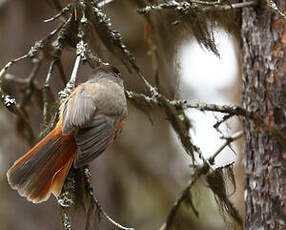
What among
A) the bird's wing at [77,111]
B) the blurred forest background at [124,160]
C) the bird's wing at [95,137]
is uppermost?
the bird's wing at [77,111]

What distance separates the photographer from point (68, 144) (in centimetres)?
353

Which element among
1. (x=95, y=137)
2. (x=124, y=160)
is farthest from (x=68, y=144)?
(x=124, y=160)

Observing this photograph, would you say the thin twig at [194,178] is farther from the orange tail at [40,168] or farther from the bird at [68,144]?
the orange tail at [40,168]

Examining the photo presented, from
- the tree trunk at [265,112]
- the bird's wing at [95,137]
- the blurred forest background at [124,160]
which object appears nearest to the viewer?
the bird's wing at [95,137]

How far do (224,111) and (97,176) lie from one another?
13.4 feet

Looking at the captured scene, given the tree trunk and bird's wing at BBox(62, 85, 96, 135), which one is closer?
bird's wing at BBox(62, 85, 96, 135)

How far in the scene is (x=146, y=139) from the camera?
8.65 metres

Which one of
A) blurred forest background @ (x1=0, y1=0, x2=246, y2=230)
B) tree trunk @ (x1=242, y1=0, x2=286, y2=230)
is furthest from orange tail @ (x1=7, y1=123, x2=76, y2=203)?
blurred forest background @ (x1=0, y1=0, x2=246, y2=230)

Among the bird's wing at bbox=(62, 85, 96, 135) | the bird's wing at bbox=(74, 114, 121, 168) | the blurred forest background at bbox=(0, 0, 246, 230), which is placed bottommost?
the blurred forest background at bbox=(0, 0, 246, 230)

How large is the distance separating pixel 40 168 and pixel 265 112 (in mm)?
1340

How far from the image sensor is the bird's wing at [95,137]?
3.28 meters

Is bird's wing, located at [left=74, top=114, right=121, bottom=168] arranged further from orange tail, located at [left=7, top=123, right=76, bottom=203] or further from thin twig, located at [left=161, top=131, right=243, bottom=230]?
thin twig, located at [left=161, top=131, right=243, bottom=230]

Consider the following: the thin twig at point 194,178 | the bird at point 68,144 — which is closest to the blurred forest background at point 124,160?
the thin twig at point 194,178

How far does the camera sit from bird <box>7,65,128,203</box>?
131 inches
